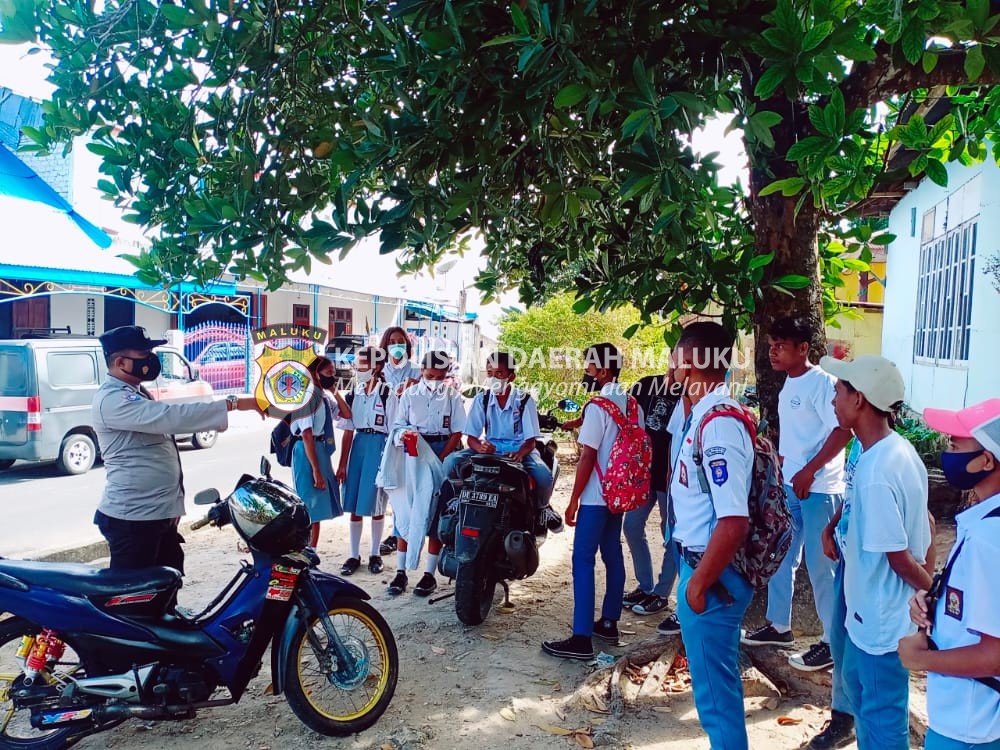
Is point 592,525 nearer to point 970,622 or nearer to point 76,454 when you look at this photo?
point 970,622

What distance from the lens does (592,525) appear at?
4.22m

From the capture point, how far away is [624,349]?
10.3 m

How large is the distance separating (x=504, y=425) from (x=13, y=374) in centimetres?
769

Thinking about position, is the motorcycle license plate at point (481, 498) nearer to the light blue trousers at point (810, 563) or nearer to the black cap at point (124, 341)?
the light blue trousers at point (810, 563)

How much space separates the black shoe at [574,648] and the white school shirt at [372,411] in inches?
86.8

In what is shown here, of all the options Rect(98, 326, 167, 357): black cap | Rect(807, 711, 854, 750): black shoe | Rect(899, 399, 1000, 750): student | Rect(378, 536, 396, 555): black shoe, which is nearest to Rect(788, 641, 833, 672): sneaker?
Rect(807, 711, 854, 750): black shoe

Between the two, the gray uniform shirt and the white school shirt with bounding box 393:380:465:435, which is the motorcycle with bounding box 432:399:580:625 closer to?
the white school shirt with bounding box 393:380:465:435

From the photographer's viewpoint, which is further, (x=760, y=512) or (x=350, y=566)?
(x=350, y=566)

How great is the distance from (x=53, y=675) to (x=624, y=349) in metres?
8.24

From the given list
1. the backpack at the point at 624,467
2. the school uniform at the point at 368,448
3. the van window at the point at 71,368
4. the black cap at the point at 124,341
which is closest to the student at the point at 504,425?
the school uniform at the point at 368,448

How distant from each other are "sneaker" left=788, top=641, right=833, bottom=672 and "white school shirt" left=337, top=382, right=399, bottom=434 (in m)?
3.23

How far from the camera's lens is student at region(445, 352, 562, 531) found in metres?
5.04

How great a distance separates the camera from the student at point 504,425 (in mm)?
5039

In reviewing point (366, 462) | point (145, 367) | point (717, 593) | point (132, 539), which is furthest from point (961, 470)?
point (366, 462)
